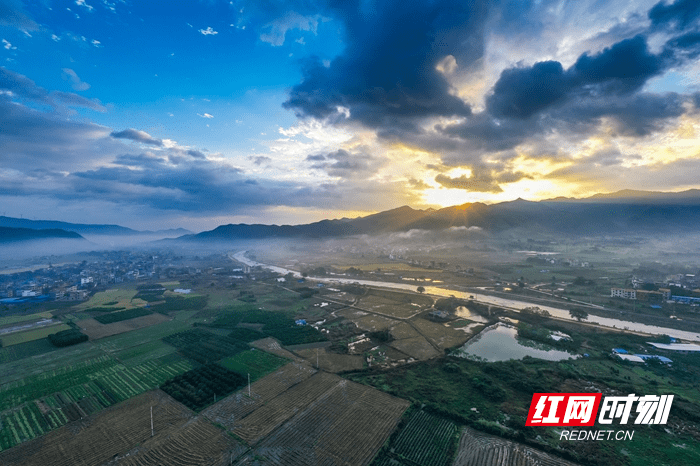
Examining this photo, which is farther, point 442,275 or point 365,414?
point 442,275

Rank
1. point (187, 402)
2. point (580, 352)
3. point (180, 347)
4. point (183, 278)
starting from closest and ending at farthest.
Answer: point (187, 402)
point (580, 352)
point (180, 347)
point (183, 278)

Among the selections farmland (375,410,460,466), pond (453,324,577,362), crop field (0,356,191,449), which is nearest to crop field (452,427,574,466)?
farmland (375,410,460,466)

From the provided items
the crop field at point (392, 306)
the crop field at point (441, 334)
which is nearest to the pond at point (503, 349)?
the crop field at point (441, 334)

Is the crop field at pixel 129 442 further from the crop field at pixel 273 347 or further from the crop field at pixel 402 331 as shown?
the crop field at pixel 402 331

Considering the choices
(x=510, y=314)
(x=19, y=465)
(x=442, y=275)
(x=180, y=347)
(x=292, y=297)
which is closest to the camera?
(x=19, y=465)

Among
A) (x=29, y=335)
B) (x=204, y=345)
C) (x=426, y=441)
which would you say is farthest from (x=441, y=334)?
(x=29, y=335)

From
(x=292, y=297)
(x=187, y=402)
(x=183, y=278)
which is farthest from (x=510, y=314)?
(x=183, y=278)

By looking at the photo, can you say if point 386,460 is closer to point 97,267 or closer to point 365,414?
point 365,414

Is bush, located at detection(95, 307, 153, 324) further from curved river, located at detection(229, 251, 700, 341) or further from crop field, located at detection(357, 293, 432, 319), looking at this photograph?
curved river, located at detection(229, 251, 700, 341)
